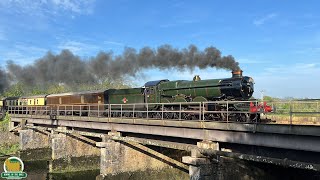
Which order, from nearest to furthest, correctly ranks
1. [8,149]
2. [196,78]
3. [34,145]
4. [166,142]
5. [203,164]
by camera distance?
[203,164], [166,142], [196,78], [34,145], [8,149]

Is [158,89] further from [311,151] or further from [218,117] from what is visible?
[311,151]

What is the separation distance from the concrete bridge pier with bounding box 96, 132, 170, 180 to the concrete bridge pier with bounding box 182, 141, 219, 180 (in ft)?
23.3

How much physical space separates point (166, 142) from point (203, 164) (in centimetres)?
355

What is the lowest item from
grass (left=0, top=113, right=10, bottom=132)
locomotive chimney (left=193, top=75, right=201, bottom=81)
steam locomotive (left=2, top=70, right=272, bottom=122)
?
grass (left=0, top=113, right=10, bottom=132)

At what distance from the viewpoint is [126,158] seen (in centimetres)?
2142

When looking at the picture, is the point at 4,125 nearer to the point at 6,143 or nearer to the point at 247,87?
the point at 6,143

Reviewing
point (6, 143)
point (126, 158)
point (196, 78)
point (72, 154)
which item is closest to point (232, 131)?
point (196, 78)

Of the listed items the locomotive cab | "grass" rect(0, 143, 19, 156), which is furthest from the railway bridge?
"grass" rect(0, 143, 19, 156)

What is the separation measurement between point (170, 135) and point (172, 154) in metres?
5.61

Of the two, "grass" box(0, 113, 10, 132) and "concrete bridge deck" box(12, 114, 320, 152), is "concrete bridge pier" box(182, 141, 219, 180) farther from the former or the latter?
"grass" box(0, 113, 10, 132)

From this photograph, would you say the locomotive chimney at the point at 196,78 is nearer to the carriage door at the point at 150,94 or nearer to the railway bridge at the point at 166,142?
the railway bridge at the point at 166,142

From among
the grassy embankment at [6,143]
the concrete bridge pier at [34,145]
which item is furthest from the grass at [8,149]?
the concrete bridge pier at [34,145]

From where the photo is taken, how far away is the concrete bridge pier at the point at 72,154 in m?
27.8

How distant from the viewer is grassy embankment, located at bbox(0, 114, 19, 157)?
124ft
